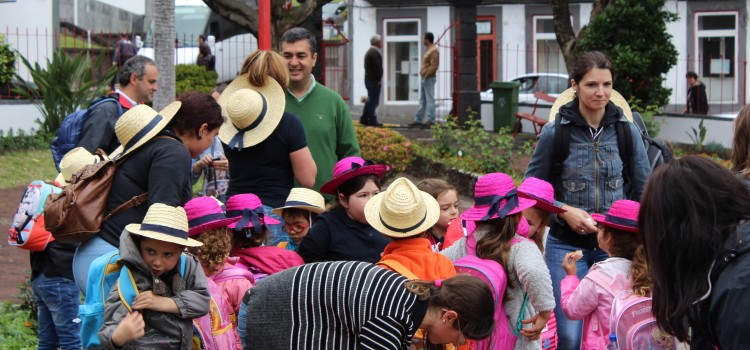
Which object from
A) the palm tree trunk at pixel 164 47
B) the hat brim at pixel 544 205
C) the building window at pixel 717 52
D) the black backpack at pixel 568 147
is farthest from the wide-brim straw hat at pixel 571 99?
the building window at pixel 717 52

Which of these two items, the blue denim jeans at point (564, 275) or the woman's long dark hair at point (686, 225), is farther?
the blue denim jeans at point (564, 275)

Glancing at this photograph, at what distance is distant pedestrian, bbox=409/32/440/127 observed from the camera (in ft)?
68.6

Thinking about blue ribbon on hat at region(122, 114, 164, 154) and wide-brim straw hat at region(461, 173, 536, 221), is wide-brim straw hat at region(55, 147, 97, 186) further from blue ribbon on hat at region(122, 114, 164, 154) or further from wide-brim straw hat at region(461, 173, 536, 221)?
wide-brim straw hat at region(461, 173, 536, 221)

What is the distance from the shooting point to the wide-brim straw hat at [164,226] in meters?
4.36

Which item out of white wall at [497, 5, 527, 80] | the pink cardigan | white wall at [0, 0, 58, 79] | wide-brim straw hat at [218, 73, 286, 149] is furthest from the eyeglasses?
white wall at [497, 5, 527, 80]

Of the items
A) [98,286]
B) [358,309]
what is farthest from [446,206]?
[358,309]

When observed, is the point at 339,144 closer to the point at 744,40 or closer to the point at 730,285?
the point at 730,285

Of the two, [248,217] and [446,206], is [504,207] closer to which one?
[446,206]

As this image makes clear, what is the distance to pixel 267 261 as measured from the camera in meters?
5.21

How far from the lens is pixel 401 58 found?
28.9m

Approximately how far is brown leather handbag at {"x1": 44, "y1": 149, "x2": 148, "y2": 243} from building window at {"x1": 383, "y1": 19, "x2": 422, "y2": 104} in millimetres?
23500

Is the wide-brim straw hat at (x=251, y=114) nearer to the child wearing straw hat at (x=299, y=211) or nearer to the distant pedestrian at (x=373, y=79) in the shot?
the child wearing straw hat at (x=299, y=211)

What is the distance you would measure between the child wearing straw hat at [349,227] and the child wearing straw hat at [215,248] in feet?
1.37

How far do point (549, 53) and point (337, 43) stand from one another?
7.00m
